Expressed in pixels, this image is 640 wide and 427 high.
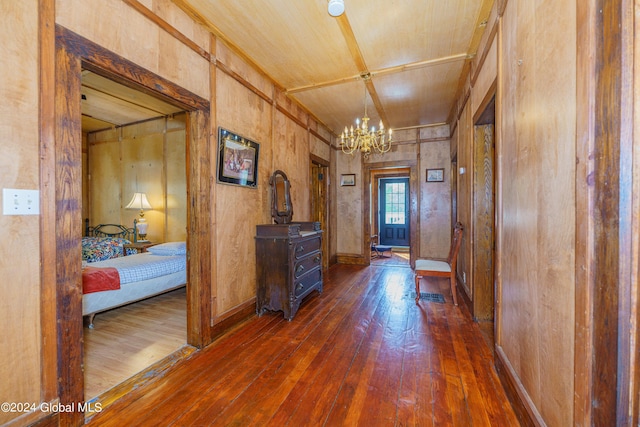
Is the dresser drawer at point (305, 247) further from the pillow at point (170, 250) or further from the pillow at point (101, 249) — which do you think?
the pillow at point (101, 249)

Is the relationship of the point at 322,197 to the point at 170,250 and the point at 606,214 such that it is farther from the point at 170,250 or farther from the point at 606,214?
the point at 606,214

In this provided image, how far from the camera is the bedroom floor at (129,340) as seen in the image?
1942 millimetres

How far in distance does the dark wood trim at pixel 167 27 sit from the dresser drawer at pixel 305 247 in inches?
82.6

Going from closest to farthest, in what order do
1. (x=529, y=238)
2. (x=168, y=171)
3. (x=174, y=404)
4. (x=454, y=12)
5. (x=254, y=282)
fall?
(x=529, y=238) → (x=174, y=404) → (x=454, y=12) → (x=254, y=282) → (x=168, y=171)

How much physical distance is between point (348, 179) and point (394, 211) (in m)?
3.47

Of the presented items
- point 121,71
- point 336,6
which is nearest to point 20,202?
point 121,71

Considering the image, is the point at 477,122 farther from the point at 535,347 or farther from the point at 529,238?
the point at 535,347

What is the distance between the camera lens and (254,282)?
312 cm

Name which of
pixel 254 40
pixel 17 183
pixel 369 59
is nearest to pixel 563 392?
pixel 17 183

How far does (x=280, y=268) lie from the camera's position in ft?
9.67

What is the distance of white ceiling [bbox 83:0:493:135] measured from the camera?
84.2 inches

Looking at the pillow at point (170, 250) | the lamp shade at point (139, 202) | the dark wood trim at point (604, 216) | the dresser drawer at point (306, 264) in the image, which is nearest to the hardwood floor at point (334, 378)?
the dresser drawer at point (306, 264)

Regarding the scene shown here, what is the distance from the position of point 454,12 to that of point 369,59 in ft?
3.02

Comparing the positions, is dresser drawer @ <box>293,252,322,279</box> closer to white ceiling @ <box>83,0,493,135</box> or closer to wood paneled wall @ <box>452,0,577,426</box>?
wood paneled wall @ <box>452,0,577,426</box>
